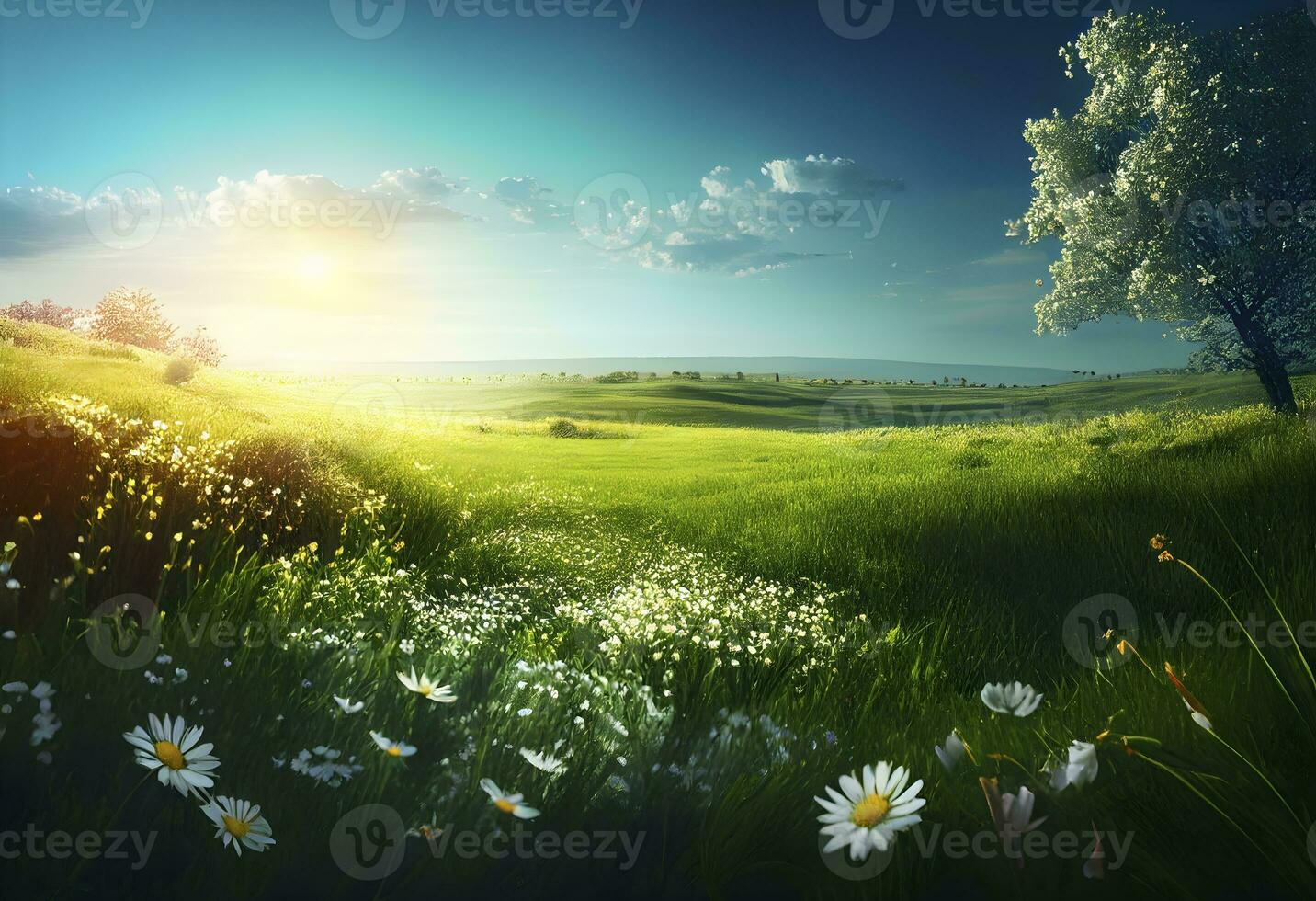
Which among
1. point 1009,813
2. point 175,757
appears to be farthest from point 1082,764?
point 175,757

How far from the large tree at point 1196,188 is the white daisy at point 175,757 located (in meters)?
21.3

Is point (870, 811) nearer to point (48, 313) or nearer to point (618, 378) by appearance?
point (48, 313)

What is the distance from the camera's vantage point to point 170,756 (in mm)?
2297

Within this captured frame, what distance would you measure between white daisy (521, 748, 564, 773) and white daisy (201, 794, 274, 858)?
2.58ft

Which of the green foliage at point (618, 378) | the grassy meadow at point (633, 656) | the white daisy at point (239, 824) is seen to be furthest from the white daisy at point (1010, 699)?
the green foliage at point (618, 378)

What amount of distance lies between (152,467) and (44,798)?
479 centimetres

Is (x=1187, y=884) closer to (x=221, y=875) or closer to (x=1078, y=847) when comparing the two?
(x=1078, y=847)

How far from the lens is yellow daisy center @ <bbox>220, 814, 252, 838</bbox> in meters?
2.12

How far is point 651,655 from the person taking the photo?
5613 mm

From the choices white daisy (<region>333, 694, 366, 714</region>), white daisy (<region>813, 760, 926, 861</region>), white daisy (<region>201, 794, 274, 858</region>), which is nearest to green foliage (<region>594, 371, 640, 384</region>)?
white daisy (<region>333, 694, 366, 714</region>)

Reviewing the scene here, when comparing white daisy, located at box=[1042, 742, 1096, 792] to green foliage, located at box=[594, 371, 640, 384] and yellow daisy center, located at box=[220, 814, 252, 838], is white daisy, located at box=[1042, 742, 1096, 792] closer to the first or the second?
yellow daisy center, located at box=[220, 814, 252, 838]

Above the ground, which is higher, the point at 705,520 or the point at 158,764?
the point at 158,764

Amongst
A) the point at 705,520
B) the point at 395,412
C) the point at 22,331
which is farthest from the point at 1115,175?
the point at 22,331

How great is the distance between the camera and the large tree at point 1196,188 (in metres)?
17.0
